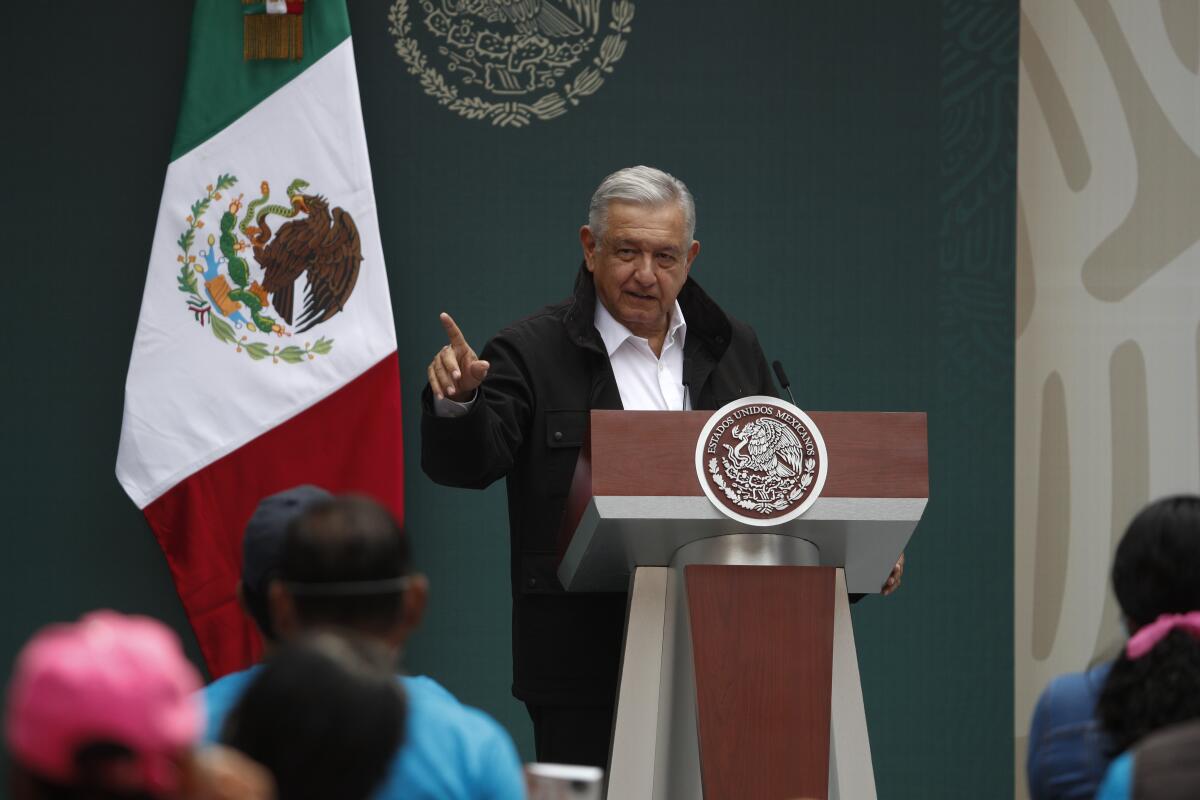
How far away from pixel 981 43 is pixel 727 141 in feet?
2.77

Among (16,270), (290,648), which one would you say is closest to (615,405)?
(290,648)

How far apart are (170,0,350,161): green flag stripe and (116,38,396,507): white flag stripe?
36mm

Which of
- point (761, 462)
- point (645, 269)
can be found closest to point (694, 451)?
point (761, 462)

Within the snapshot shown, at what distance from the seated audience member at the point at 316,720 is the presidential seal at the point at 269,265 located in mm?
3102

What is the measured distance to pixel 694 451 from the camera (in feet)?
8.01

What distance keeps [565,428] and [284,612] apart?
4.79 feet

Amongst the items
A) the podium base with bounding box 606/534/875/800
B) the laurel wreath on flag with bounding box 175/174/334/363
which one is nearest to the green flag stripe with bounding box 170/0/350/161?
the laurel wreath on flag with bounding box 175/174/334/363

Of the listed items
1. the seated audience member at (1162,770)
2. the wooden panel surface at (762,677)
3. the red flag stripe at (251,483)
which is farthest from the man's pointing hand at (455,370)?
the red flag stripe at (251,483)

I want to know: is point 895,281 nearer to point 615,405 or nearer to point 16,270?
point 615,405

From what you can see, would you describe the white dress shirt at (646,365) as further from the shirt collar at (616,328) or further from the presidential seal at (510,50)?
the presidential seal at (510,50)

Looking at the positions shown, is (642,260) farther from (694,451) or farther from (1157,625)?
(1157,625)

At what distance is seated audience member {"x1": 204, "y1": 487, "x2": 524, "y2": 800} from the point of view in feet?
5.06

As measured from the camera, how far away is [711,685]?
2.44 meters

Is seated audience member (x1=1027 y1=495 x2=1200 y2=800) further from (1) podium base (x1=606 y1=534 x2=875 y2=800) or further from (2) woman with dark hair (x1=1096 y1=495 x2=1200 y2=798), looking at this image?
(1) podium base (x1=606 y1=534 x2=875 y2=800)
